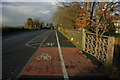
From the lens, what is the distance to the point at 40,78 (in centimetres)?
372

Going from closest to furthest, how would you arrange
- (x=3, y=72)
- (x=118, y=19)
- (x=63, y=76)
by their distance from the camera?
1. (x=63, y=76)
2. (x=3, y=72)
3. (x=118, y=19)

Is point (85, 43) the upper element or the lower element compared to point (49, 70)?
upper

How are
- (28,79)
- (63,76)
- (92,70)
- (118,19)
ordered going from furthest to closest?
(118,19) → (92,70) → (63,76) → (28,79)

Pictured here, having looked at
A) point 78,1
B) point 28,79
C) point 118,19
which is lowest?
point 28,79

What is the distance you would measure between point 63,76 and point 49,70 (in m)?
0.78

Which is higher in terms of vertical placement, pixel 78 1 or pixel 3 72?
pixel 78 1

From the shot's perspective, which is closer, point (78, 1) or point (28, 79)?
point (28, 79)

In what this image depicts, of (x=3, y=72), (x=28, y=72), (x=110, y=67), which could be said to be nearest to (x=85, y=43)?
(x=110, y=67)

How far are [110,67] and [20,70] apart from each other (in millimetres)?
3731

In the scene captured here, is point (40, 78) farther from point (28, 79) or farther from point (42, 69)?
point (42, 69)

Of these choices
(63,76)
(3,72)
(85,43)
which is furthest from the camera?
(85,43)

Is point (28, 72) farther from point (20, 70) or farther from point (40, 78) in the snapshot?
point (40, 78)

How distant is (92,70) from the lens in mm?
4461

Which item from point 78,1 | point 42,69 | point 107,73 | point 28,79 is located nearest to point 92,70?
point 107,73
